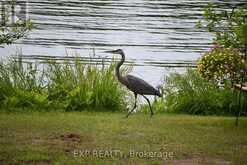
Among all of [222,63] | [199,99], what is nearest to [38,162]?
[222,63]

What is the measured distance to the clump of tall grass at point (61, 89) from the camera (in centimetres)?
1295

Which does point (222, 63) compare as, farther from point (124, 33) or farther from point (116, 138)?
point (124, 33)

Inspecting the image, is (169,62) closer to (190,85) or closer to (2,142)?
(190,85)

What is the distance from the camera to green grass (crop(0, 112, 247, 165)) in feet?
27.2

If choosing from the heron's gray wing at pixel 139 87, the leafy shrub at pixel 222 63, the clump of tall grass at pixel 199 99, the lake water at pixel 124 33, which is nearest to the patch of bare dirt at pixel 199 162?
the leafy shrub at pixel 222 63

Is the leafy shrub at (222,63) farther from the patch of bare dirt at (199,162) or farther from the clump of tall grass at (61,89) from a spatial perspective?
the patch of bare dirt at (199,162)

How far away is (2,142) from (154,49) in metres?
16.3

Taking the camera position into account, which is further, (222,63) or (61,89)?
(61,89)

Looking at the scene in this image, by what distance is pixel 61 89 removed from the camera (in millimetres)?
13836

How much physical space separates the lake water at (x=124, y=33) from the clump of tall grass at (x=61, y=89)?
371cm

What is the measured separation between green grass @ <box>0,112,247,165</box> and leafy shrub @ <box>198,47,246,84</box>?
0.82m

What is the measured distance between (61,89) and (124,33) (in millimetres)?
15058

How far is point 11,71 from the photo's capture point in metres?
14.4

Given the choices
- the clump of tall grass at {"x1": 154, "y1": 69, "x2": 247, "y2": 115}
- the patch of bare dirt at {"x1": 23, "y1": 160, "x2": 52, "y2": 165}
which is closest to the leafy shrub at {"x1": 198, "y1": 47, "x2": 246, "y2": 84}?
the clump of tall grass at {"x1": 154, "y1": 69, "x2": 247, "y2": 115}
